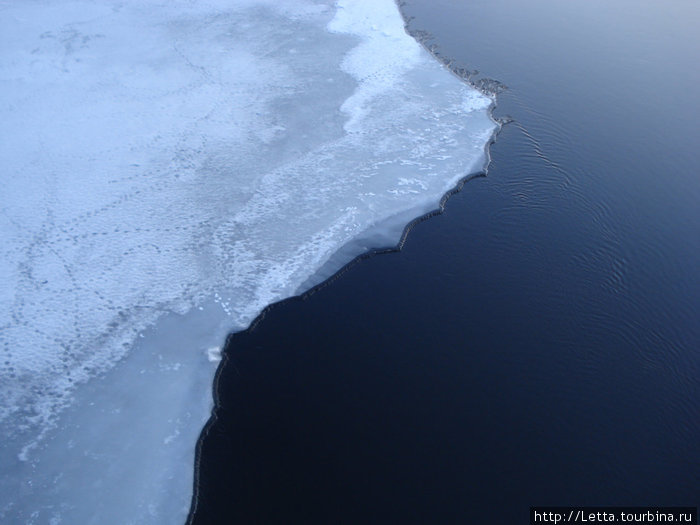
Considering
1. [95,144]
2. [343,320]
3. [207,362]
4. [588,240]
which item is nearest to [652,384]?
[588,240]

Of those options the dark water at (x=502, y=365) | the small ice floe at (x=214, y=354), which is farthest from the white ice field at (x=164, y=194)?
the dark water at (x=502, y=365)

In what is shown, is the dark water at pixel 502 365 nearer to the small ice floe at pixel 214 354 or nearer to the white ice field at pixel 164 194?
the small ice floe at pixel 214 354

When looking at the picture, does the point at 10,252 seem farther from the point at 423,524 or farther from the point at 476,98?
the point at 476,98

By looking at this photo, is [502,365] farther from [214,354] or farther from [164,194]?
[164,194]

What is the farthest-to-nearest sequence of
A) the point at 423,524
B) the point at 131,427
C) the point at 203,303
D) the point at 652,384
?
1. the point at 203,303
2. the point at 652,384
3. the point at 131,427
4. the point at 423,524

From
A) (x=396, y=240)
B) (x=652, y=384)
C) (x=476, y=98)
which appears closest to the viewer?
(x=652, y=384)

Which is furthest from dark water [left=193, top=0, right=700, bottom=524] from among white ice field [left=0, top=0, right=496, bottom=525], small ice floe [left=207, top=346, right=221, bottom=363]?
white ice field [left=0, top=0, right=496, bottom=525]
